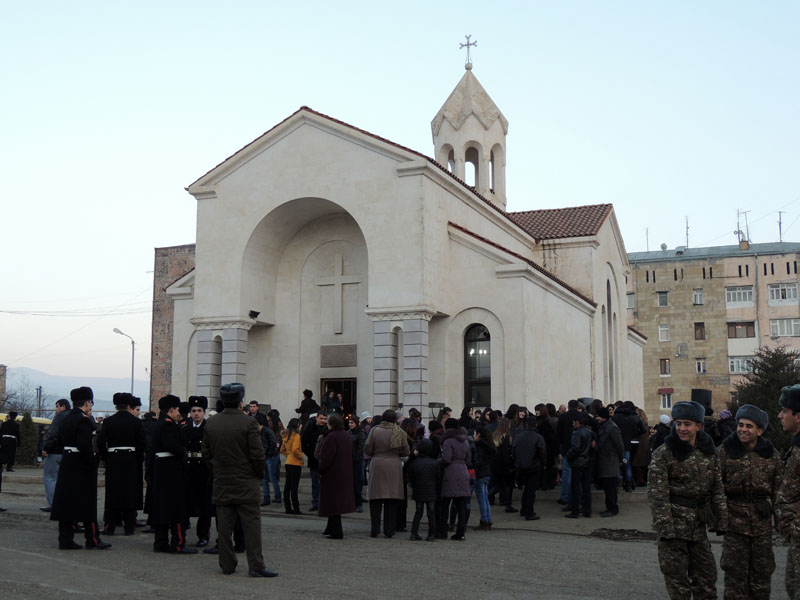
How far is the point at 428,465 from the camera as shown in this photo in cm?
1312

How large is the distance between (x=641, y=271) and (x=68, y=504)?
63601 millimetres

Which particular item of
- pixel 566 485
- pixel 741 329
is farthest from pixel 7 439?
pixel 741 329

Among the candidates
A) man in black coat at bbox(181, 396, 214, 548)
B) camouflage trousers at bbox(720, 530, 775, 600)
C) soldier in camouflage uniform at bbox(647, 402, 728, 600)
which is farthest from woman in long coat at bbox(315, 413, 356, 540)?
camouflage trousers at bbox(720, 530, 775, 600)

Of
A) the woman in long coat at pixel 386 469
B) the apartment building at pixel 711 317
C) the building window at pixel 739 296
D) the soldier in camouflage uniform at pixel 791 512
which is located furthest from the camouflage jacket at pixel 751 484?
the building window at pixel 739 296

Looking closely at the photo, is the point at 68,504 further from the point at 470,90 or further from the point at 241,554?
the point at 470,90

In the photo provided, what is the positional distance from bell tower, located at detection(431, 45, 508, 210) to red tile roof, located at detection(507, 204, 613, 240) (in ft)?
4.49

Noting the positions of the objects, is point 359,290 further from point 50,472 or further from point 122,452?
point 122,452

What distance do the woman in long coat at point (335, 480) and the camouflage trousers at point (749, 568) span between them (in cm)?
622

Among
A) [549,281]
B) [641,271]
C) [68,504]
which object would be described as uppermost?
[641,271]

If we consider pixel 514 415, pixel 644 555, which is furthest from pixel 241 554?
pixel 514 415

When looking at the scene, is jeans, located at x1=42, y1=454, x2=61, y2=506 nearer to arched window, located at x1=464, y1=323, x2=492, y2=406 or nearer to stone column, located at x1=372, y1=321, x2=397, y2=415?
stone column, located at x1=372, y1=321, x2=397, y2=415

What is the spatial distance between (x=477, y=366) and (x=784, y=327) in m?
49.3

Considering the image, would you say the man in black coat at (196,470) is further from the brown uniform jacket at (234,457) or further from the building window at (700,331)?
the building window at (700,331)

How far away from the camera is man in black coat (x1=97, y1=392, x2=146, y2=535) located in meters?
11.8
